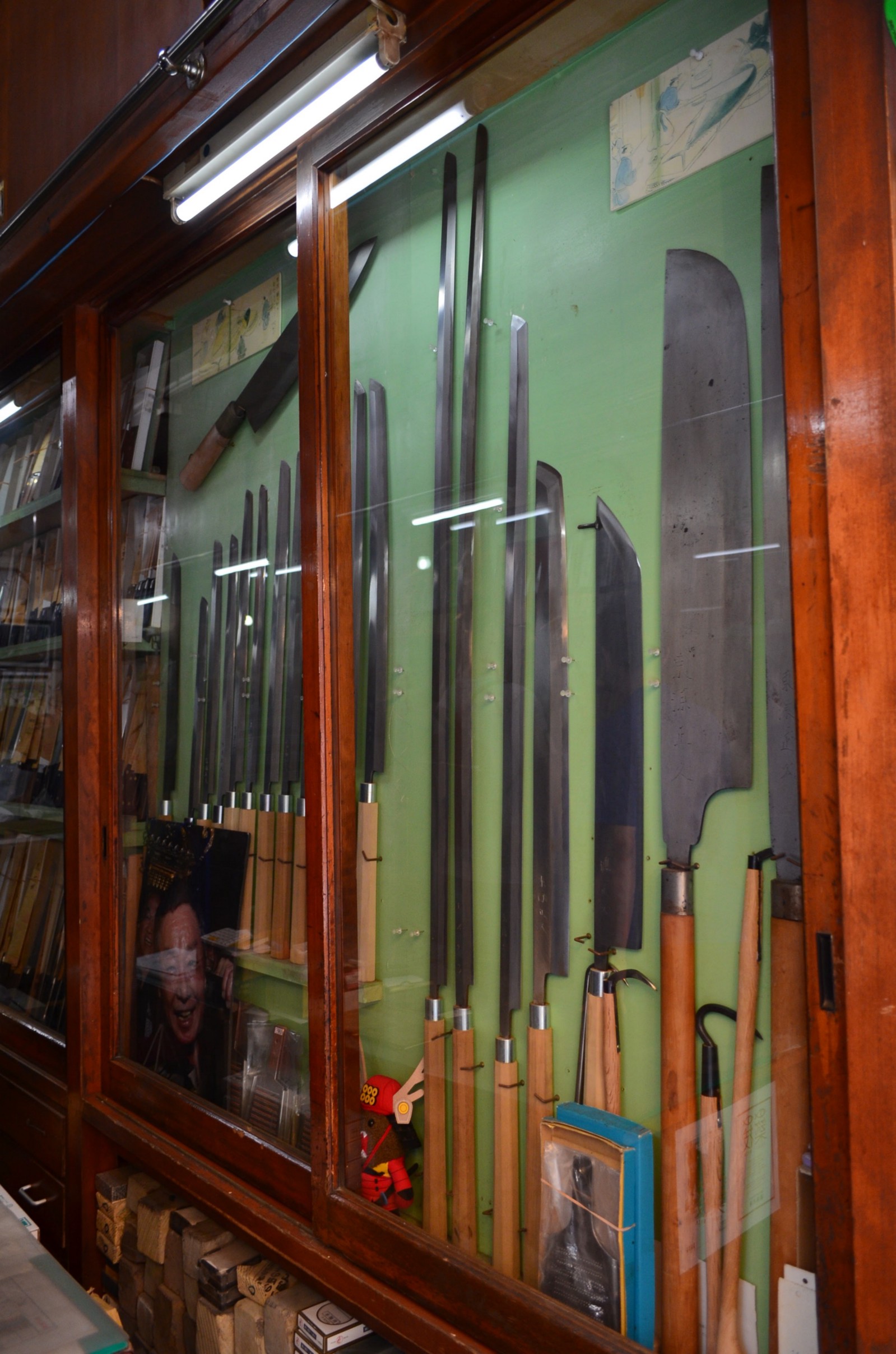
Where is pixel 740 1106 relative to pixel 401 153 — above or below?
below

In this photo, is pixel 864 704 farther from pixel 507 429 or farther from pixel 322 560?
pixel 322 560

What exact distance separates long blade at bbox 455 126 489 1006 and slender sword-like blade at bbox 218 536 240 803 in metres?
0.61

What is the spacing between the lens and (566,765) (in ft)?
4.08

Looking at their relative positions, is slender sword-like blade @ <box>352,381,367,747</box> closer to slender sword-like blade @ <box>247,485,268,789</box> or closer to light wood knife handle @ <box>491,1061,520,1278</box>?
slender sword-like blade @ <box>247,485,268,789</box>

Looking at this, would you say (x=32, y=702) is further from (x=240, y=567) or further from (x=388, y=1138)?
(x=388, y=1138)

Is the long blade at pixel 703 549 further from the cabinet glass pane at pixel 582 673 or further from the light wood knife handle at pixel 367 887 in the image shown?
the light wood knife handle at pixel 367 887

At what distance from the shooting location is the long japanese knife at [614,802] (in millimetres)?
1147

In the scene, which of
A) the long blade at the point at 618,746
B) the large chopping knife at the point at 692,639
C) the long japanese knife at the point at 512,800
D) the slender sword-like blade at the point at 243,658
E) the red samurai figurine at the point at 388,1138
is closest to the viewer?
the large chopping knife at the point at 692,639

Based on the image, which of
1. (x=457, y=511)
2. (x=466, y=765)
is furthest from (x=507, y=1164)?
(x=457, y=511)

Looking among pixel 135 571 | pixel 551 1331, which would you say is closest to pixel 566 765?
pixel 551 1331

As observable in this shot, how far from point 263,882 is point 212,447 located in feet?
2.94

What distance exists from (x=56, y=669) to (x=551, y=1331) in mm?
1821

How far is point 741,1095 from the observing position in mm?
982

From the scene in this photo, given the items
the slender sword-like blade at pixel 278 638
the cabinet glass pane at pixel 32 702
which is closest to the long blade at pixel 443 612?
the slender sword-like blade at pixel 278 638
